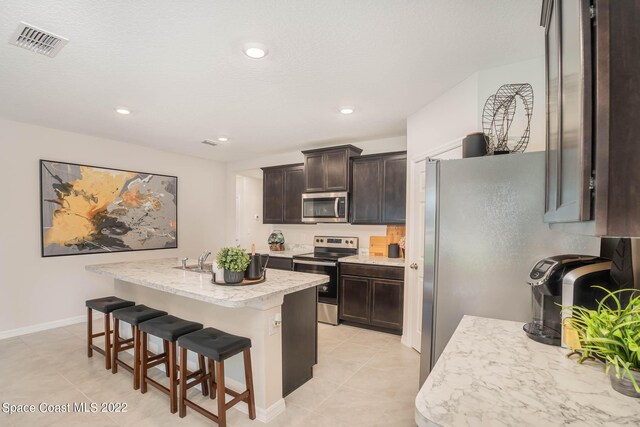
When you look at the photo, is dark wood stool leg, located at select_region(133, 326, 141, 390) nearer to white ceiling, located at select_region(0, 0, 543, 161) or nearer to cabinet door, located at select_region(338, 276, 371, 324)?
white ceiling, located at select_region(0, 0, 543, 161)

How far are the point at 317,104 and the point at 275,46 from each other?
108 cm

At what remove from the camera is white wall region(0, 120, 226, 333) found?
3641 millimetres

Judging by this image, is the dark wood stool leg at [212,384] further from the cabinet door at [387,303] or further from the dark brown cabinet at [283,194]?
the dark brown cabinet at [283,194]

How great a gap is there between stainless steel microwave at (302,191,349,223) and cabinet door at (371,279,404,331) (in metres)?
1.06

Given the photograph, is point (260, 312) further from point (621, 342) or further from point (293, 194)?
point (293, 194)

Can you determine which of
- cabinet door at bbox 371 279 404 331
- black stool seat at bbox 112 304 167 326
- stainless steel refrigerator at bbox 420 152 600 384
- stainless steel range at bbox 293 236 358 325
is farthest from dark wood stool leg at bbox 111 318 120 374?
cabinet door at bbox 371 279 404 331

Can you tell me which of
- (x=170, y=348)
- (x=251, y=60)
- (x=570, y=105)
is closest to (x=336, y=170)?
(x=251, y=60)

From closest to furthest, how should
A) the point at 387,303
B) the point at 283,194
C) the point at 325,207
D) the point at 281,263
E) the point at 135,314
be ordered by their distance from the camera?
1. the point at 135,314
2. the point at 387,303
3. the point at 325,207
4. the point at 281,263
5. the point at 283,194

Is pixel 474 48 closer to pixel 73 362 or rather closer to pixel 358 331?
pixel 358 331

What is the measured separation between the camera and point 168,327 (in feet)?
7.70

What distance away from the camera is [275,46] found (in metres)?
2.09

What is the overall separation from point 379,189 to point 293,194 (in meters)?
1.54

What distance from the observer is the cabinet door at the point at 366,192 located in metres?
4.20

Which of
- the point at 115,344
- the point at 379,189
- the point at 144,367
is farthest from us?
the point at 379,189
